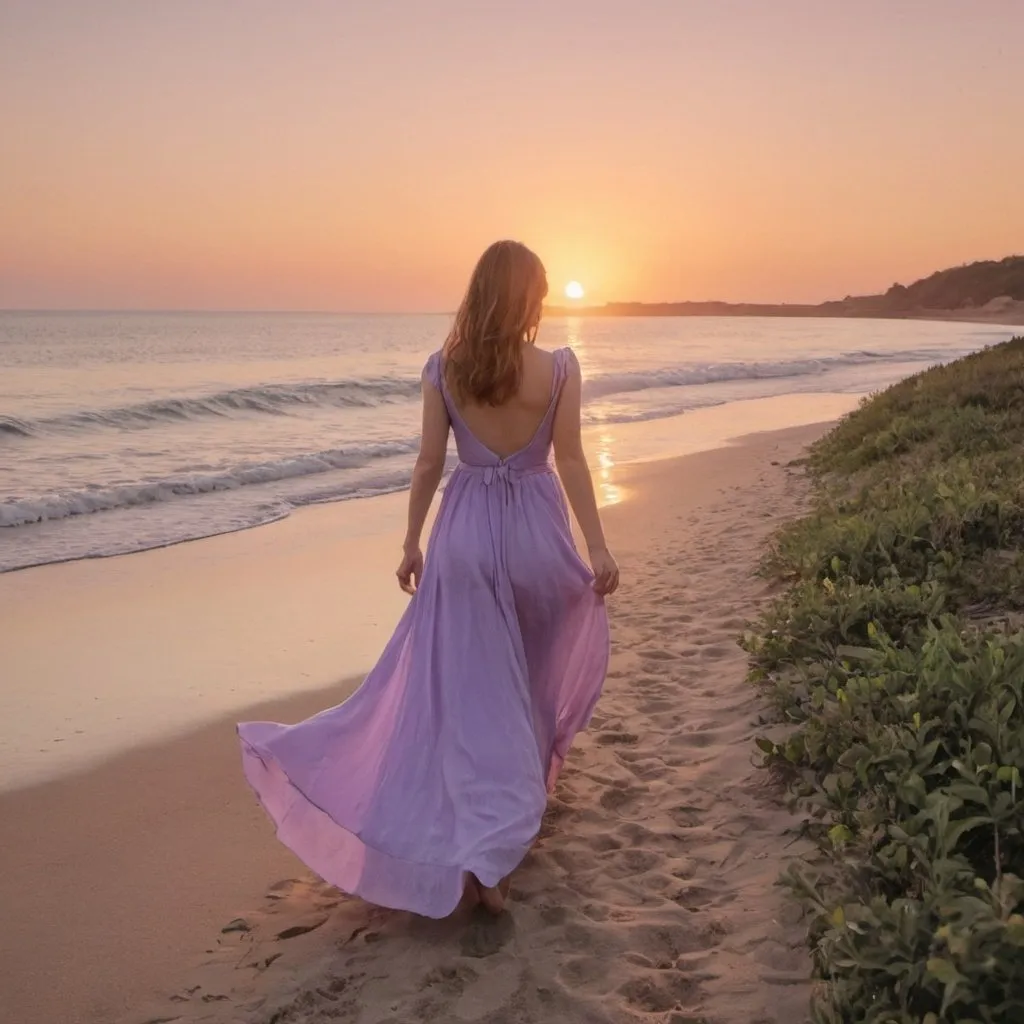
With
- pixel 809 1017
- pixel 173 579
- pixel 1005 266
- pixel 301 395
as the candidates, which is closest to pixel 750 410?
pixel 301 395

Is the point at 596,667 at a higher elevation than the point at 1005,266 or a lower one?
lower

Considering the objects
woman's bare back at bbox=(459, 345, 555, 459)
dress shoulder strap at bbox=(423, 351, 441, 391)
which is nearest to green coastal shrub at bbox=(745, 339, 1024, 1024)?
woman's bare back at bbox=(459, 345, 555, 459)

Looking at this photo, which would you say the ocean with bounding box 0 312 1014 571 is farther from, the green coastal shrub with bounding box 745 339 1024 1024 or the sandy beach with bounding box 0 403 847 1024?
the green coastal shrub with bounding box 745 339 1024 1024

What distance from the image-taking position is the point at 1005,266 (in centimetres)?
7906

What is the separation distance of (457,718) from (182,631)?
379 cm

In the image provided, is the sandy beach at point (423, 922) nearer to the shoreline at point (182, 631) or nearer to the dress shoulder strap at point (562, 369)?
the shoreline at point (182, 631)

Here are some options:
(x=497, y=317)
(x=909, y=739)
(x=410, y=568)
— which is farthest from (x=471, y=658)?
(x=909, y=739)

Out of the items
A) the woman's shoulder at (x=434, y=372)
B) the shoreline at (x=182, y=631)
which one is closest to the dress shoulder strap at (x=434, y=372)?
the woman's shoulder at (x=434, y=372)

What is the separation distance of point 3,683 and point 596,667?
3.69 metres

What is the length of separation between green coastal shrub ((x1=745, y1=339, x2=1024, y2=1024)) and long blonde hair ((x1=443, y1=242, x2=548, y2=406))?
5.50 ft

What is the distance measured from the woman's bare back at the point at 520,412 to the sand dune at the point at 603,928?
1512mm

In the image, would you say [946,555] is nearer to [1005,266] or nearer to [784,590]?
[784,590]

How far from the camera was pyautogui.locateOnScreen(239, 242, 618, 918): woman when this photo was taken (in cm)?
317

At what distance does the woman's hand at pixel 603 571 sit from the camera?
11.9ft
